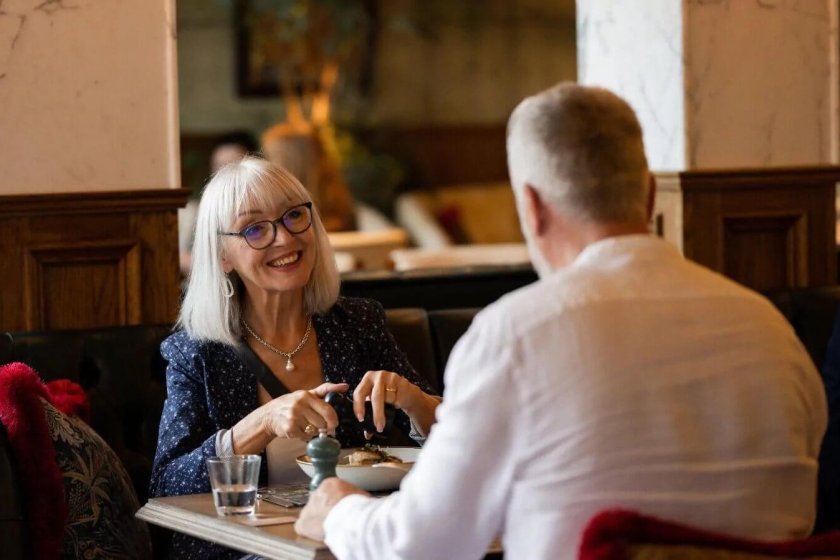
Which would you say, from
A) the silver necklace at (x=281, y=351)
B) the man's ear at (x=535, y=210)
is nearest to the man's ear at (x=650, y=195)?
the man's ear at (x=535, y=210)

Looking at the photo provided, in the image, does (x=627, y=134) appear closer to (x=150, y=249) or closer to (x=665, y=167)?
(x=150, y=249)

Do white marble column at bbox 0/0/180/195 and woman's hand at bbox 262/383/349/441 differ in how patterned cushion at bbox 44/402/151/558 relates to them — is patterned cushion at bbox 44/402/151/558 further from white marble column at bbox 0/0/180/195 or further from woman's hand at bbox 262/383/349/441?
white marble column at bbox 0/0/180/195

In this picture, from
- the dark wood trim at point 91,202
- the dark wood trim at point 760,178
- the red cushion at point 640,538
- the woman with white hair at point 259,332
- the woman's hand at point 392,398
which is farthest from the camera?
the dark wood trim at point 760,178

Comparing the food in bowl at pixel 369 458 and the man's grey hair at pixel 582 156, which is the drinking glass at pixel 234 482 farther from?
the man's grey hair at pixel 582 156

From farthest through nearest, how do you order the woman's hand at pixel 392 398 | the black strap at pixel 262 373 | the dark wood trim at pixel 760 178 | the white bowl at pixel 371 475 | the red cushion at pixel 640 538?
the dark wood trim at pixel 760 178
the black strap at pixel 262 373
the woman's hand at pixel 392 398
the white bowl at pixel 371 475
the red cushion at pixel 640 538

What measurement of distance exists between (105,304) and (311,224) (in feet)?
2.93

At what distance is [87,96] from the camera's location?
149 inches

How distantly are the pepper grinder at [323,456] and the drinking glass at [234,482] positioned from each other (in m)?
0.10

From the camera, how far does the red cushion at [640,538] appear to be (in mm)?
1734

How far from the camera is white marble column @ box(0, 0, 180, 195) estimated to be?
3711 millimetres

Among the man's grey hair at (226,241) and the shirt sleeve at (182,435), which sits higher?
the man's grey hair at (226,241)

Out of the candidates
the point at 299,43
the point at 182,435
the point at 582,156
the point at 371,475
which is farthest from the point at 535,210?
the point at 299,43

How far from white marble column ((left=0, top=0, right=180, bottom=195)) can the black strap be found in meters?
0.92

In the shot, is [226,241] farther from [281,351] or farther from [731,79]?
A: [731,79]
